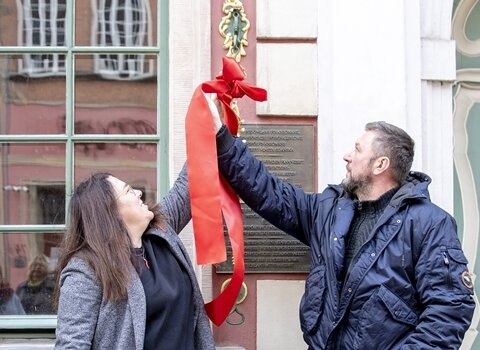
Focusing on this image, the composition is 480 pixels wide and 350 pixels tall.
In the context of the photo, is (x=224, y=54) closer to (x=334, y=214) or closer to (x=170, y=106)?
(x=170, y=106)

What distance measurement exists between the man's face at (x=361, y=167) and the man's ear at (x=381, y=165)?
0.02 metres

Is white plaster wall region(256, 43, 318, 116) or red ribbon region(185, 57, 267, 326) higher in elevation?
Result: white plaster wall region(256, 43, 318, 116)

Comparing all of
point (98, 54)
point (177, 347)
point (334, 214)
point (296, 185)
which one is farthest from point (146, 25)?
point (177, 347)

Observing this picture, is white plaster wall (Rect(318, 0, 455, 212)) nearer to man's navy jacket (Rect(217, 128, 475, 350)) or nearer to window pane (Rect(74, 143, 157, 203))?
man's navy jacket (Rect(217, 128, 475, 350))

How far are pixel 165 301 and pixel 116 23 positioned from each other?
187 cm

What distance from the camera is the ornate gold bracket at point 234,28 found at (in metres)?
4.56

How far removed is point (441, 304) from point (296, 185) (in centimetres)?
115

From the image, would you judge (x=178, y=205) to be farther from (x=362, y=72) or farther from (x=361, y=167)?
(x=362, y=72)

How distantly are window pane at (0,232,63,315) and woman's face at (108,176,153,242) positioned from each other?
123 cm

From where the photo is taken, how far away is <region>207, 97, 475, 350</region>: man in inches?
141

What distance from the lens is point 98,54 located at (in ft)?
15.7

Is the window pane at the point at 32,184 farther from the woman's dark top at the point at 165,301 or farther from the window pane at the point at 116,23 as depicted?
the woman's dark top at the point at 165,301

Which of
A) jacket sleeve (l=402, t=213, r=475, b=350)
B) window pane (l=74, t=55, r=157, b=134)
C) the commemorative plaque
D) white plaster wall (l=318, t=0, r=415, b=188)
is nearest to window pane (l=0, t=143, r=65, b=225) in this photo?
window pane (l=74, t=55, r=157, b=134)

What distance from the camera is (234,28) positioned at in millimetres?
4566
